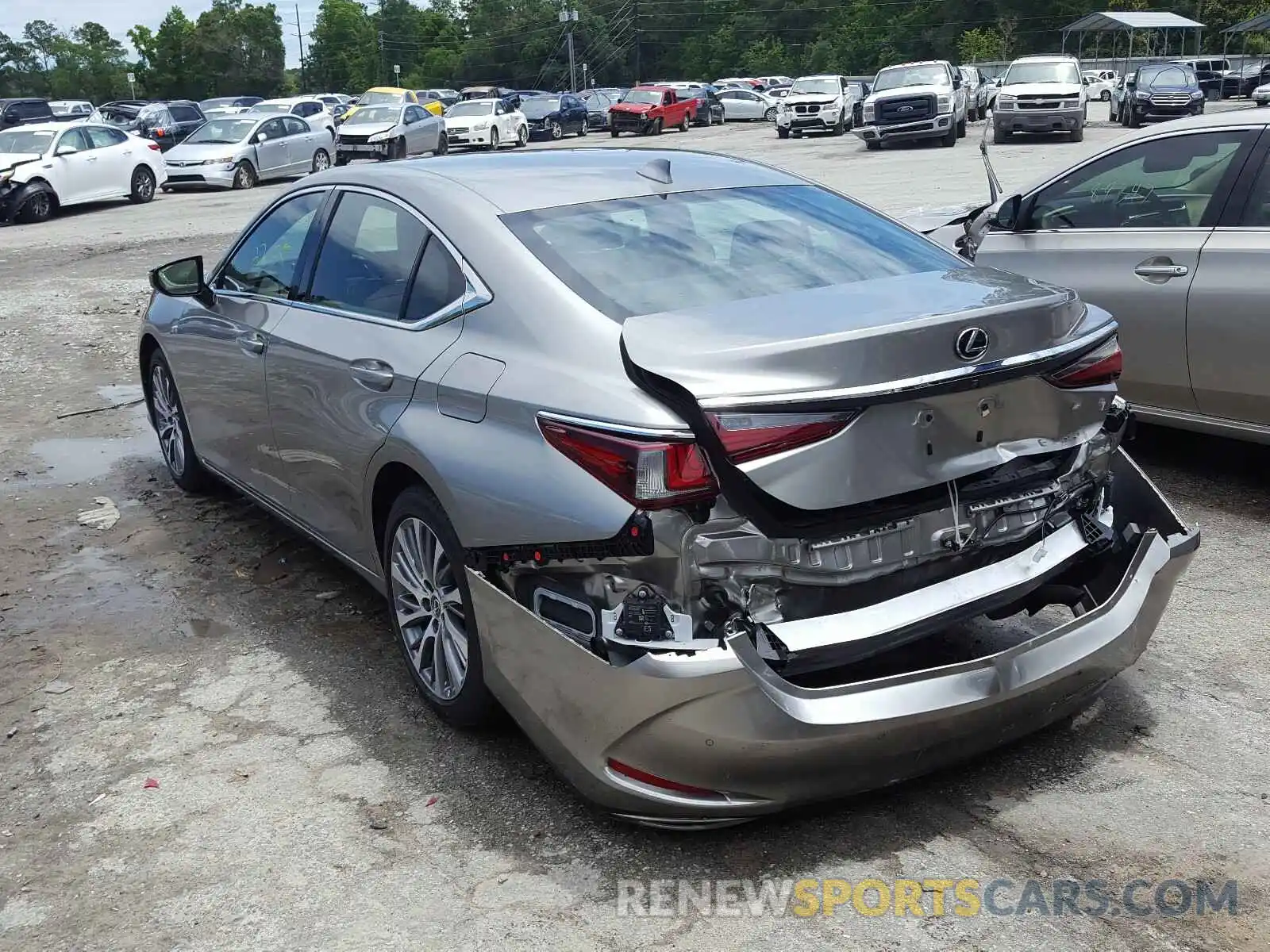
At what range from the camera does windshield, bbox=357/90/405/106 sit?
34781 mm

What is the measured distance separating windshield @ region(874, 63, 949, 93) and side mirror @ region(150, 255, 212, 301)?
88.4 ft

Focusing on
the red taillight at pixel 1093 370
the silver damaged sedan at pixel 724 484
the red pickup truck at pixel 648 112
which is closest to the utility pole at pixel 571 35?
the red pickup truck at pixel 648 112

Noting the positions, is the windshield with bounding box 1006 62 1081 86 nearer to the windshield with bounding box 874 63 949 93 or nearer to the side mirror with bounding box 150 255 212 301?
the windshield with bounding box 874 63 949 93

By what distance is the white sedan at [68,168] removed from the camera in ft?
75.4

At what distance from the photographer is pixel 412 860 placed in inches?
132

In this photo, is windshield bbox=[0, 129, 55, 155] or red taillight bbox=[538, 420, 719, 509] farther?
windshield bbox=[0, 129, 55, 155]

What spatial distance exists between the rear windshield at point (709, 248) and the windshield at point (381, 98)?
104 ft

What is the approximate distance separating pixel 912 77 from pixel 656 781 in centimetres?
3025

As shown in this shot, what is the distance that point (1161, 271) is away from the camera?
5816 millimetres

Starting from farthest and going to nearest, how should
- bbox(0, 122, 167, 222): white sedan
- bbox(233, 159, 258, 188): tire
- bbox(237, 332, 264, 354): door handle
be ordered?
bbox(233, 159, 258, 188): tire < bbox(0, 122, 167, 222): white sedan < bbox(237, 332, 264, 354): door handle

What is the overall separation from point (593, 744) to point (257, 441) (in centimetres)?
259

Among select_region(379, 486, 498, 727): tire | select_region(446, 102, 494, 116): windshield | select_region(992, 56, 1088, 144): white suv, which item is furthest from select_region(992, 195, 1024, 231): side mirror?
select_region(446, 102, 494, 116): windshield

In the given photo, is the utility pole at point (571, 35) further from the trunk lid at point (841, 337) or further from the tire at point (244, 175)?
the trunk lid at point (841, 337)

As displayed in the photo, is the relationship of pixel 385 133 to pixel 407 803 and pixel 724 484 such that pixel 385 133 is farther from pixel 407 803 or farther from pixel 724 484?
pixel 724 484
